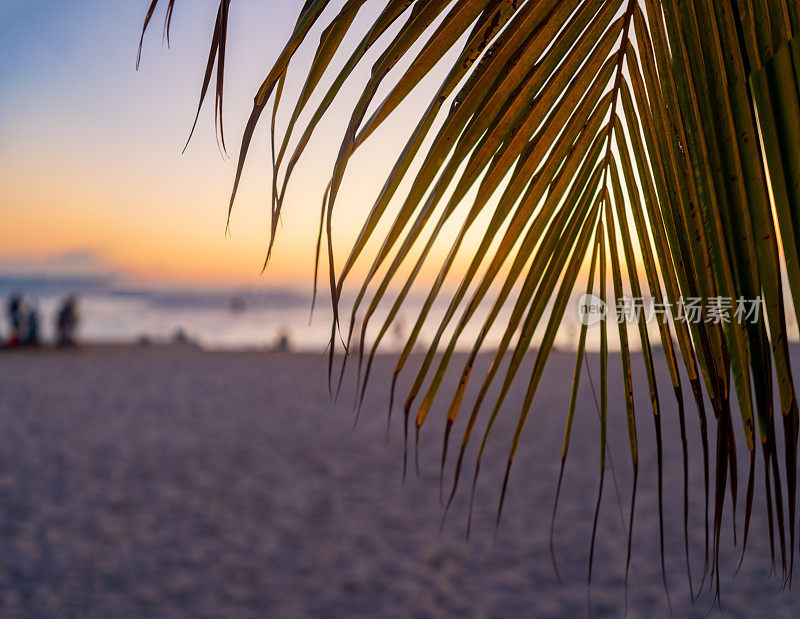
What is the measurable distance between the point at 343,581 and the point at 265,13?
7.94 ft

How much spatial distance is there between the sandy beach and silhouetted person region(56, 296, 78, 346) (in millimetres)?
8402

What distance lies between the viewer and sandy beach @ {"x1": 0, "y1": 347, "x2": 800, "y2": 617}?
264cm

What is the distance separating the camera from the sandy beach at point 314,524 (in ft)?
8.68

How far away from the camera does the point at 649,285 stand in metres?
0.67

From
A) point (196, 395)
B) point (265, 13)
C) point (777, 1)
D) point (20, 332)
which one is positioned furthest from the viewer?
point (20, 332)

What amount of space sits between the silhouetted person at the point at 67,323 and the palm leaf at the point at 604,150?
1513 centimetres

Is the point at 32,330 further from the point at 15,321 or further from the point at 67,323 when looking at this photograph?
the point at 67,323

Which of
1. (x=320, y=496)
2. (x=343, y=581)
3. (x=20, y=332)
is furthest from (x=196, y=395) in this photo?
(x=20, y=332)

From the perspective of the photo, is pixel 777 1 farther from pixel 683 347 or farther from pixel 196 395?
pixel 196 395

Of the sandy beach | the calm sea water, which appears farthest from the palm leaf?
the calm sea water

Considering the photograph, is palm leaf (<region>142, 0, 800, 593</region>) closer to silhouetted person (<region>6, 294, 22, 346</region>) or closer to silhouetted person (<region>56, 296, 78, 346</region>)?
silhouetted person (<region>56, 296, 78, 346</region>)

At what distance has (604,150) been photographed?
2.05ft

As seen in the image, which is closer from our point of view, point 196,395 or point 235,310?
point 196,395

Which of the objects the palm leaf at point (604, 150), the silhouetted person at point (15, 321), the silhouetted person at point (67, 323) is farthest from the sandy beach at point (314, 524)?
the silhouetted person at point (15, 321)
